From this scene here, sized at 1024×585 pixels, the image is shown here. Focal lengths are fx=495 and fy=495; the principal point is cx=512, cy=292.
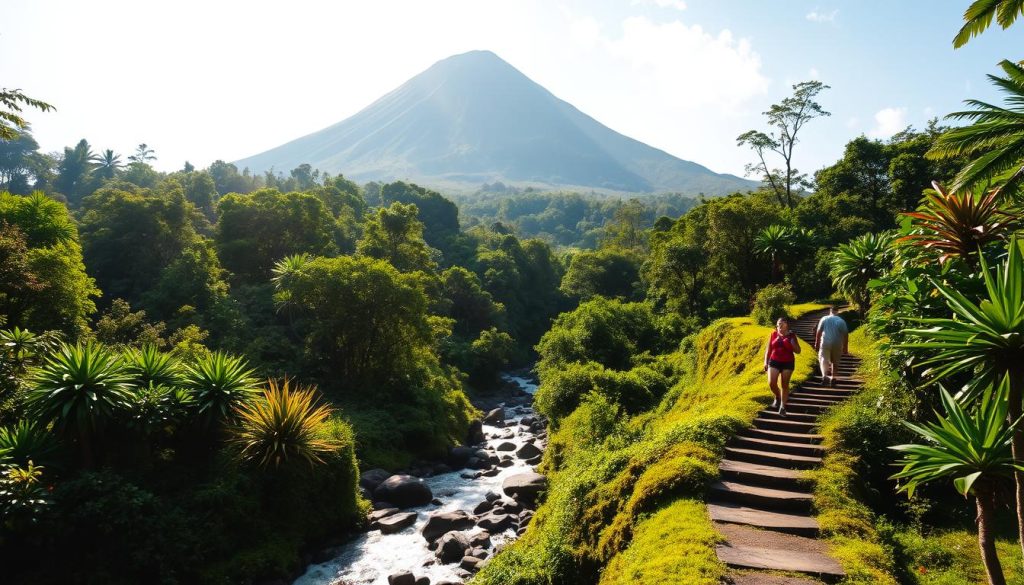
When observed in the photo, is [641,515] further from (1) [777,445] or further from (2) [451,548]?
(2) [451,548]

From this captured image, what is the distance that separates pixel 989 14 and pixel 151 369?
21.3m

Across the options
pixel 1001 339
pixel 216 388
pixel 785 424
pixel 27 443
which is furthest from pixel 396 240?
pixel 1001 339

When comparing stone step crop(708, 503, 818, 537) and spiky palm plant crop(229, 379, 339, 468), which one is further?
spiky palm plant crop(229, 379, 339, 468)

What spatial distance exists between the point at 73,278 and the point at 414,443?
13760mm

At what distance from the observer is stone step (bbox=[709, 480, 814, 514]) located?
6609mm

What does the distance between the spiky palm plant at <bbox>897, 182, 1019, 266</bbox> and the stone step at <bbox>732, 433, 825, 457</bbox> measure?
3.71 meters

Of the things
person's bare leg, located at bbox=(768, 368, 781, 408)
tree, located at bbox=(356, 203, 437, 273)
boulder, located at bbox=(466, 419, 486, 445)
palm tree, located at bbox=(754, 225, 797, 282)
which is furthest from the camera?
tree, located at bbox=(356, 203, 437, 273)

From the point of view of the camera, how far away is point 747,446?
847 cm

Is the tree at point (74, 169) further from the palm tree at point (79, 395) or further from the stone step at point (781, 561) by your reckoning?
the stone step at point (781, 561)

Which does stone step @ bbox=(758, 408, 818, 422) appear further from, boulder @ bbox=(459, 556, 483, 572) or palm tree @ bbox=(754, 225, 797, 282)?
palm tree @ bbox=(754, 225, 797, 282)

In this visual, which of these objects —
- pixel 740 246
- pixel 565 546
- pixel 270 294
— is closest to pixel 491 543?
pixel 565 546

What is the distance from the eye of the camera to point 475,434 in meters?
25.4

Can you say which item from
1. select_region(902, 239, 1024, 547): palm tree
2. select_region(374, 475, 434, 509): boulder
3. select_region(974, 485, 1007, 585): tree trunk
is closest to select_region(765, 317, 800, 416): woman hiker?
select_region(902, 239, 1024, 547): palm tree

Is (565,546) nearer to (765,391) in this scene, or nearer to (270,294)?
(765,391)
